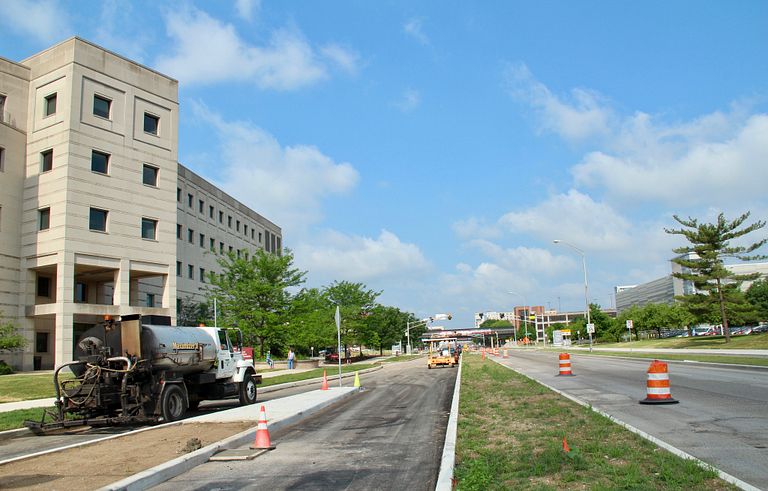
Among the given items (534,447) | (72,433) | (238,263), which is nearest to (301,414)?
(72,433)

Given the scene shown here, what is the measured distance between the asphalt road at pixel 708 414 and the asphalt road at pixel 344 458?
344cm

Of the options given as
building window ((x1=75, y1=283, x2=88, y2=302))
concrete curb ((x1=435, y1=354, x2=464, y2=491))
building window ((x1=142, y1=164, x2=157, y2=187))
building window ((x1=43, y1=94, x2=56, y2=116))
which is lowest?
concrete curb ((x1=435, y1=354, x2=464, y2=491))

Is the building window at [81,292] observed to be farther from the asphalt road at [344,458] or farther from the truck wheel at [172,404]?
the asphalt road at [344,458]

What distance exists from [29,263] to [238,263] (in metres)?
14.2

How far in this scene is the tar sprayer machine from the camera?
472 inches

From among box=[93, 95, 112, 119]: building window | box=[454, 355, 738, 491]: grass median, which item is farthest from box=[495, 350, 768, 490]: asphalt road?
box=[93, 95, 112, 119]: building window

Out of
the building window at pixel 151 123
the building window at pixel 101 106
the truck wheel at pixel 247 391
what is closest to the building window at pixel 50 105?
the building window at pixel 101 106

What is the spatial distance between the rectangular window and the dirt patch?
3237 centimetres

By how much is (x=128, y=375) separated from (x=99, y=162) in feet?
107

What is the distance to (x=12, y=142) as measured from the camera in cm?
3888

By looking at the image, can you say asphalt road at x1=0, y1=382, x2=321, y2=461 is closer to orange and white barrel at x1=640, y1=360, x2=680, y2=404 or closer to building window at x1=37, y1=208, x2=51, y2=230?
orange and white barrel at x1=640, y1=360, x2=680, y2=404

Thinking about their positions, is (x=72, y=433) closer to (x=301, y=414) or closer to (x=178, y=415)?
(x=178, y=415)

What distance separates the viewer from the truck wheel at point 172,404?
12648 millimetres

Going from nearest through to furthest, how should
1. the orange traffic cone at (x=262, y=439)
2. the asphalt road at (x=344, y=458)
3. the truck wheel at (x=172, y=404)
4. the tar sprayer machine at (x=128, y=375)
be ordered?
the asphalt road at (x=344, y=458) < the orange traffic cone at (x=262, y=439) < the tar sprayer machine at (x=128, y=375) < the truck wheel at (x=172, y=404)
